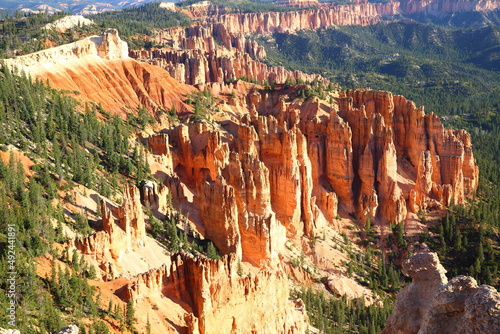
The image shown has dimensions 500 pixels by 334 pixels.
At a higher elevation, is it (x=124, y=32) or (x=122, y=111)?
(x=124, y=32)

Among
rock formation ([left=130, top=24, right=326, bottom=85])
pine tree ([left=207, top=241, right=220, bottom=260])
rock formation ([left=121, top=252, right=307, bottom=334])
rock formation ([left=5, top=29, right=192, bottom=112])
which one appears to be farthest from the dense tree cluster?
rock formation ([left=130, top=24, right=326, bottom=85])

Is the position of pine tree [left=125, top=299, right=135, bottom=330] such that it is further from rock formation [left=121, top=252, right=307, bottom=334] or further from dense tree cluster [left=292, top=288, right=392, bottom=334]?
dense tree cluster [left=292, top=288, right=392, bottom=334]

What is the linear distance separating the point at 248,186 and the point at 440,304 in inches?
1471

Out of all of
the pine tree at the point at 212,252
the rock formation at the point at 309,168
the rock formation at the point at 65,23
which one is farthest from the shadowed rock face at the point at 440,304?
the rock formation at the point at 65,23

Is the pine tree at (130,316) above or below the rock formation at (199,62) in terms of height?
below

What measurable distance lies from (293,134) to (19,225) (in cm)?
3308

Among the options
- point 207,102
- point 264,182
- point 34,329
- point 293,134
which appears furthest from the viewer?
point 207,102

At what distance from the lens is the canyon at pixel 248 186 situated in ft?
108

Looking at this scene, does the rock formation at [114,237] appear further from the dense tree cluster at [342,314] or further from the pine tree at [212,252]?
the dense tree cluster at [342,314]

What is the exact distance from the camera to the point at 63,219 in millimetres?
36406

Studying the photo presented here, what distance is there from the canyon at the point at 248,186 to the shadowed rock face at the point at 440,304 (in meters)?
0.08

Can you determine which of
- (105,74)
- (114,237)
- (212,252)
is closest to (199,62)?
(105,74)

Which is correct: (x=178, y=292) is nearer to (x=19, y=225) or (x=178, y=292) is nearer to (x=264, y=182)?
(x=19, y=225)

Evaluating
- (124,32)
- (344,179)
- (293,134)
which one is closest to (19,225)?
(293,134)
